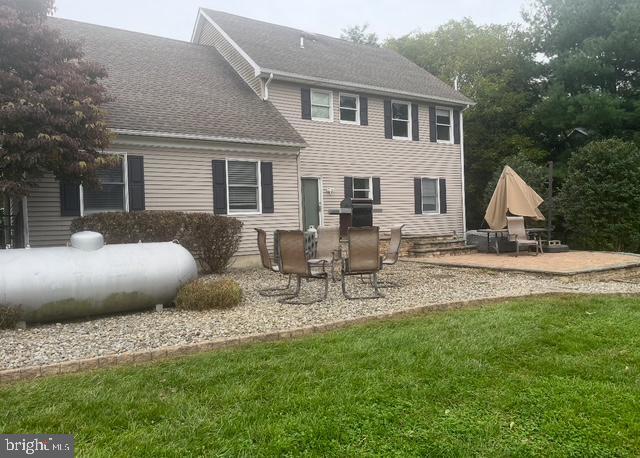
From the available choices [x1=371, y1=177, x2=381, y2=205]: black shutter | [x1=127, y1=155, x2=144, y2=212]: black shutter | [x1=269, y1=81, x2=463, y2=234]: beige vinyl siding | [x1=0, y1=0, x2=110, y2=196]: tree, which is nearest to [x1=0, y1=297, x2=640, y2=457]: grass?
[x1=0, y1=0, x2=110, y2=196]: tree

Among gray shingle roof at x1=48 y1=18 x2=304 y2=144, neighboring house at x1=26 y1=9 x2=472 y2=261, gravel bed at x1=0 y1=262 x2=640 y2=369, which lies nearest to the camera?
gravel bed at x1=0 y1=262 x2=640 y2=369

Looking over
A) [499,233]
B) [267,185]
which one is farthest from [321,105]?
[499,233]

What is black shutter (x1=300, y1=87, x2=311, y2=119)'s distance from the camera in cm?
1500

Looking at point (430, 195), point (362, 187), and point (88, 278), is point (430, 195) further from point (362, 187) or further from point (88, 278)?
point (88, 278)

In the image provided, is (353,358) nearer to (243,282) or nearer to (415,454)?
(415,454)

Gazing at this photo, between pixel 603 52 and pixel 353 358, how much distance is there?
2307 cm

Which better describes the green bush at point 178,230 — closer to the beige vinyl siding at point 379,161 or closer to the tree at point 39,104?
the tree at point 39,104

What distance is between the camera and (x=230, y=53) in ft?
54.0

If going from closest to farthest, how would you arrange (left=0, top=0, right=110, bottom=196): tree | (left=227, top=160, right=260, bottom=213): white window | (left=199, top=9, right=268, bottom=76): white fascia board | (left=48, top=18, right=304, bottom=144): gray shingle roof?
1. (left=0, top=0, right=110, bottom=196): tree
2. (left=48, top=18, right=304, bottom=144): gray shingle roof
3. (left=227, top=160, right=260, bottom=213): white window
4. (left=199, top=9, right=268, bottom=76): white fascia board

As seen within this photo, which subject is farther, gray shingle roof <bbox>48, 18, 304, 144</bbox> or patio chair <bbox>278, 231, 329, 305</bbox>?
gray shingle roof <bbox>48, 18, 304, 144</bbox>

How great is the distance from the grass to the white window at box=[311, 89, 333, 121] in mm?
11594

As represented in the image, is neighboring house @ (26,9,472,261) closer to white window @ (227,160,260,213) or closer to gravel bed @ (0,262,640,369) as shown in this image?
white window @ (227,160,260,213)

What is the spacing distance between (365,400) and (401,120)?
1505 centimetres

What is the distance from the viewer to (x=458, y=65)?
2612 centimetres
